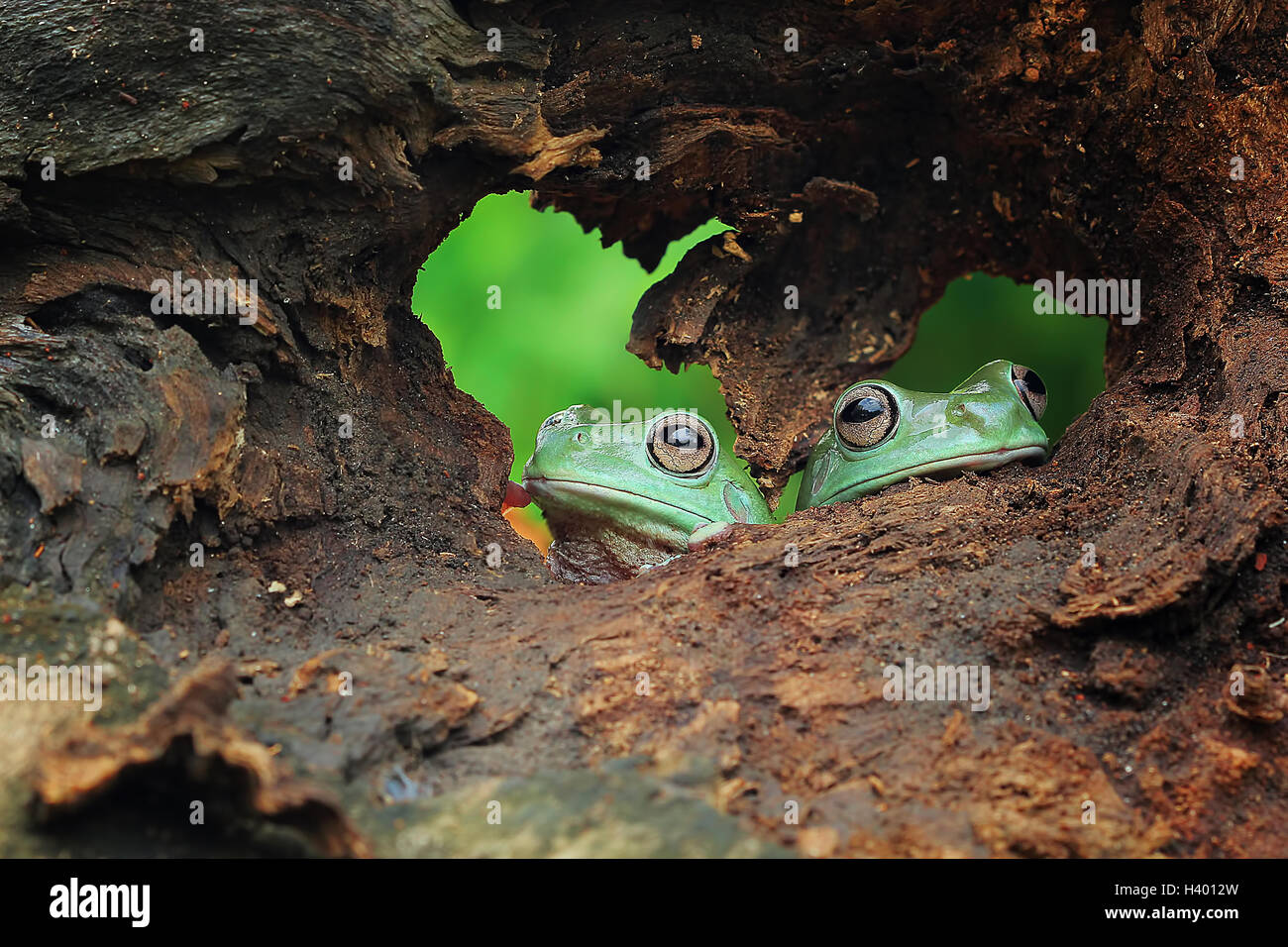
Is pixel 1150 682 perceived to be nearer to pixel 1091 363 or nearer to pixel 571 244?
pixel 1091 363

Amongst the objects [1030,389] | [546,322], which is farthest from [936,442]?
[546,322]

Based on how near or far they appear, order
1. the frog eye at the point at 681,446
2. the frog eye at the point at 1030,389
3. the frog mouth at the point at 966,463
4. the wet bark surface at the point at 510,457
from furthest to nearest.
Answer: the frog eye at the point at 1030,389 < the frog eye at the point at 681,446 < the frog mouth at the point at 966,463 < the wet bark surface at the point at 510,457

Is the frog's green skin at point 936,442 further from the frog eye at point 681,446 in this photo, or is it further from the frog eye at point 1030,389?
the frog eye at point 681,446

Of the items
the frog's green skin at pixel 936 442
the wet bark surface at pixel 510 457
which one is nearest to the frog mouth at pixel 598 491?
the wet bark surface at pixel 510 457

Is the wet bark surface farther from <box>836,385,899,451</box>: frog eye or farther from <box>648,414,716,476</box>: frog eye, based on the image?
<box>836,385,899,451</box>: frog eye

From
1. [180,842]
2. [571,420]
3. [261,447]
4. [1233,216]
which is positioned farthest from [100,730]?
[1233,216]

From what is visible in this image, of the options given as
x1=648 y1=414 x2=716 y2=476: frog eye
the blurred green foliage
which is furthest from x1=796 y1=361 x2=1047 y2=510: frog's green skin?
the blurred green foliage
